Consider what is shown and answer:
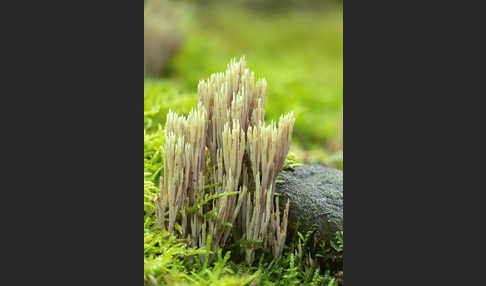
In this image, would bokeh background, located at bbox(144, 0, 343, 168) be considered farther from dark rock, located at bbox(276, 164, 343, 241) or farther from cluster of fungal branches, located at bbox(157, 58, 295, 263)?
dark rock, located at bbox(276, 164, 343, 241)

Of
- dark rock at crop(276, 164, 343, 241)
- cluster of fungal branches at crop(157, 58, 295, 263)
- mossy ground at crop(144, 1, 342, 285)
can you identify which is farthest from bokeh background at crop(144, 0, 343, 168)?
dark rock at crop(276, 164, 343, 241)

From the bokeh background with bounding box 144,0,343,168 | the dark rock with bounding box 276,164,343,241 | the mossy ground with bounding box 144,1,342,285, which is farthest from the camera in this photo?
the bokeh background with bounding box 144,0,343,168

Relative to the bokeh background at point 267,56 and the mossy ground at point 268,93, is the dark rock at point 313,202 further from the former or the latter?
the bokeh background at point 267,56

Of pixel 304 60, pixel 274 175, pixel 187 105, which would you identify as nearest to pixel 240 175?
pixel 274 175

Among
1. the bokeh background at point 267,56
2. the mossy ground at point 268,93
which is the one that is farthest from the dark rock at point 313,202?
the bokeh background at point 267,56

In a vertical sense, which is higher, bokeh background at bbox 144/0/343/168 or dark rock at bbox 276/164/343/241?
bokeh background at bbox 144/0/343/168

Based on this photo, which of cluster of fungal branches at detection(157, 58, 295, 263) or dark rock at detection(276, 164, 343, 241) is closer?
cluster of fungal branches at detection(157, 58, 295, 263)
